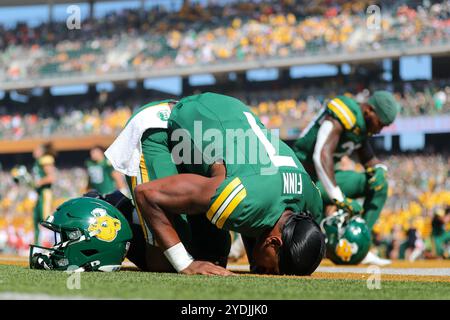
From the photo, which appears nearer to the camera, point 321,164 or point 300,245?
point 300,245

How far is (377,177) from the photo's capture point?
917 cm

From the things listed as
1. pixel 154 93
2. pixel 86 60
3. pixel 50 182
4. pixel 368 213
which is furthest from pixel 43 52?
pixel 368 213

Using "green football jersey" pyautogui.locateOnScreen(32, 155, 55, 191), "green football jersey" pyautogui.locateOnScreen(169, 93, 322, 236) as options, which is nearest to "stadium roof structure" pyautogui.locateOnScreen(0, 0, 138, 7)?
"green football jersey" pyautogui.locateOnScreen(32, 155, 55, 191)

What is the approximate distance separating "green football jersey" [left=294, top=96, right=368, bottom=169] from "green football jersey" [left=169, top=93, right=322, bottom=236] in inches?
132

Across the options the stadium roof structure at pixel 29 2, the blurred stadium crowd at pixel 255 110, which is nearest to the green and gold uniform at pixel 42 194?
the blurred stadium crowd at pixel 255 110

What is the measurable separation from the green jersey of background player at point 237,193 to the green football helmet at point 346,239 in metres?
3.07

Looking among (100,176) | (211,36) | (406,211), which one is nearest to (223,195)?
(100,176)

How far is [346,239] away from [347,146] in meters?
1.22

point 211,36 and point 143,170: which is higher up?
point 211,36

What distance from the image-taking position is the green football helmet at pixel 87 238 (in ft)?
17.3

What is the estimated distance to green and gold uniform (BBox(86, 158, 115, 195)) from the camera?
12.3m

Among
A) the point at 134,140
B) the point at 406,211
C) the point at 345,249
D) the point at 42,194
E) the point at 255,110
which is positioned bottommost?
the point at 406,211

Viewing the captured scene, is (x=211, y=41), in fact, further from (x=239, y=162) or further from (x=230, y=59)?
(x=239, y=162)

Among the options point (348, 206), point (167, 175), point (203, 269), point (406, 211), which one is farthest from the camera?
point (406, 211)
